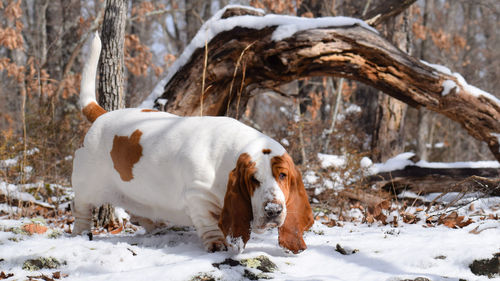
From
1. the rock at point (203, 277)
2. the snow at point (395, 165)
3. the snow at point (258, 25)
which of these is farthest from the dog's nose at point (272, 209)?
the snow at point (395, 165)

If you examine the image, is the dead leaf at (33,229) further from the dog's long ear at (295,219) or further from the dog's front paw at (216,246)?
the dog's long ear at (295,219)

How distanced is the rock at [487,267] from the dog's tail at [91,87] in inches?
115

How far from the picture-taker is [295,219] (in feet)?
8.78

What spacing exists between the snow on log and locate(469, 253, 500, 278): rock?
2937mm

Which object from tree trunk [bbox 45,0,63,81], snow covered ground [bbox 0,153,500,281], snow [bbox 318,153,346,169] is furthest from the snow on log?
tree trunk [bbox 45,0,63,81]

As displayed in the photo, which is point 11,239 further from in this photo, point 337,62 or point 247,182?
point 337,62

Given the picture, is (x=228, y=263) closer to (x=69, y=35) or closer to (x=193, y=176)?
(x=193, y=176)

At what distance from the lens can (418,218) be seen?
12.0 ft

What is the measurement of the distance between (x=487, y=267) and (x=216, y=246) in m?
1.52

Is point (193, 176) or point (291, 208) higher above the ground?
point (193, 176)

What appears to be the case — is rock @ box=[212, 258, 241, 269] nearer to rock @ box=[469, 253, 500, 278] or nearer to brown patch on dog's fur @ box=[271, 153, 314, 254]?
brown patch on dog's fur @ box=[271, 153, 314, 254]

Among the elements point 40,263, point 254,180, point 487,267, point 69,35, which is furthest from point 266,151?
point 69,35

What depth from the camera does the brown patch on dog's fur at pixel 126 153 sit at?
3.18 metres

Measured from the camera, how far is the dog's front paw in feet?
9.22
